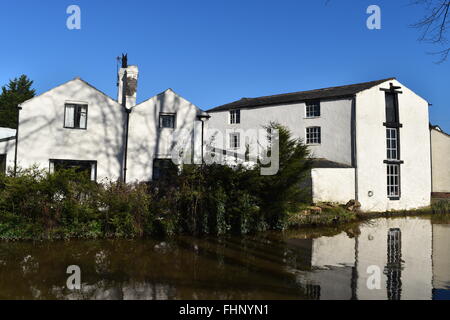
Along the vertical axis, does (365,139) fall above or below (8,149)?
above

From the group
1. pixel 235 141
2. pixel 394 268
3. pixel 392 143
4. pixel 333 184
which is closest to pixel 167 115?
pixel 333 184

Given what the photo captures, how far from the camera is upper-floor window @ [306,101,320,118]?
25.7 m

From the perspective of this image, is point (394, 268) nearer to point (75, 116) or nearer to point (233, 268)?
point (233, 268)

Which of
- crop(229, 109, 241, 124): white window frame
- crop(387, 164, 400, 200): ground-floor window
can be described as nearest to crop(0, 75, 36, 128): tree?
crop(229, 109, 241, 124): white window frame

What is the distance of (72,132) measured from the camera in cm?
1775

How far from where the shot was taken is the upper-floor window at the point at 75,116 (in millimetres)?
17844

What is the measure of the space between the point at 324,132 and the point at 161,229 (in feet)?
51.9

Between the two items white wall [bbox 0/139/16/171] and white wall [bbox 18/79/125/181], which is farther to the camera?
white wall [bbox 18/79/125/181]

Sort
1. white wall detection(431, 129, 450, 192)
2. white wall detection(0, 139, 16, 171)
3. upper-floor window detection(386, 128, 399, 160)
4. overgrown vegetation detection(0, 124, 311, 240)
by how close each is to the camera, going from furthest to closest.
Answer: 1. white wall detection(431, 129, 450, 192)
2. upper-floor window detection(386, 128, 399, 160)
3. white wall detection(0, 139, 16, 171)
4. overgrown vegetation detection(0, 124, 311, 240)

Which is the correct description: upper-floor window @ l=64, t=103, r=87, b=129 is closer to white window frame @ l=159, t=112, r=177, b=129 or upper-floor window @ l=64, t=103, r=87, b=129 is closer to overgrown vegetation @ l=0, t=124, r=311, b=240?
white window frame @ l=159, t=112, r=177, b=129

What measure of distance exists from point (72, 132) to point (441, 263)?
16.6 meters

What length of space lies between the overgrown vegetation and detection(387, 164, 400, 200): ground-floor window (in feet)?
38.4
